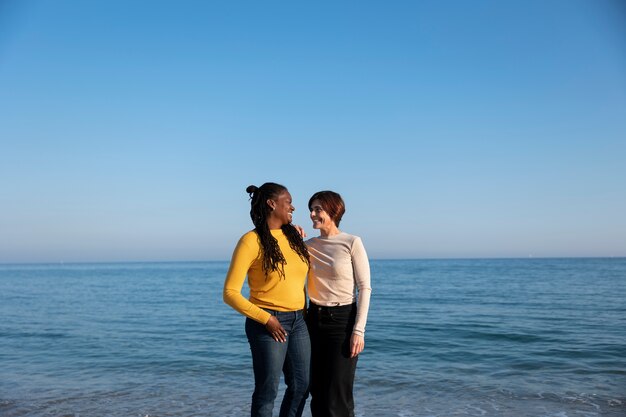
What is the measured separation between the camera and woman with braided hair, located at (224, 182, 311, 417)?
3.52 metres

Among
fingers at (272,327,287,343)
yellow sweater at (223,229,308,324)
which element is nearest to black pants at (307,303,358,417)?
yellow sweater at (223,229,308,324)

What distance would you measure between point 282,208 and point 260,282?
521 mm

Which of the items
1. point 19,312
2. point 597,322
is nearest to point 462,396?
point 597,322

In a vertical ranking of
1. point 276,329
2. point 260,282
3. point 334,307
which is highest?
point 260,282

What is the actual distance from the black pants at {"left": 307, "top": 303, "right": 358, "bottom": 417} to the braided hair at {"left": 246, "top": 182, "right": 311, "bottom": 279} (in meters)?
0.43

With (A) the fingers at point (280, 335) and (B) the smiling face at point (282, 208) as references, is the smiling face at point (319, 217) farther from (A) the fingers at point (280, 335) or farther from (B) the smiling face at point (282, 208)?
(A) the fingers at point (280, 335)

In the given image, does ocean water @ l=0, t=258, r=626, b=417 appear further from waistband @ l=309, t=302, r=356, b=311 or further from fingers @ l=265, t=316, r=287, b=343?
fingers @ l=265, t=316, r=287, b=343

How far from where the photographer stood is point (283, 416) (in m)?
3.73

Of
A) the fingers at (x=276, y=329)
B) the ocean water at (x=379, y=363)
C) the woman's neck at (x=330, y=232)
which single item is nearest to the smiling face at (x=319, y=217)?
the woman's neck at (x=330, y=232)

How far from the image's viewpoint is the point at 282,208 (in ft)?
12.1

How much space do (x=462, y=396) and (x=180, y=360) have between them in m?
5.80

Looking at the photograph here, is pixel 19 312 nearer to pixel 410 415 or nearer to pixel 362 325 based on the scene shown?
pixel 410 415

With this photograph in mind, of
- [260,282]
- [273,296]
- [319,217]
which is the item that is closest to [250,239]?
[260,282]

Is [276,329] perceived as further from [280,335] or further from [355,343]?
[355,343]
